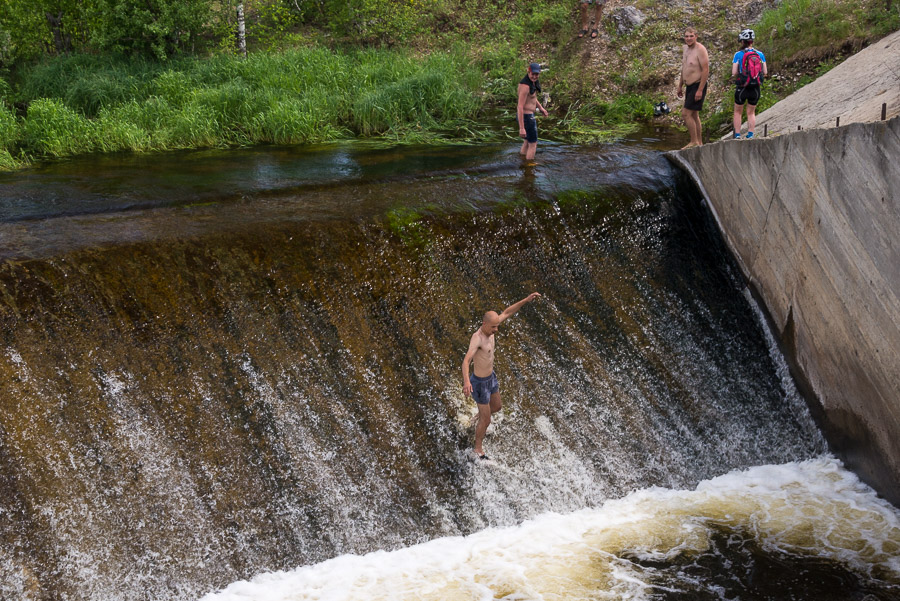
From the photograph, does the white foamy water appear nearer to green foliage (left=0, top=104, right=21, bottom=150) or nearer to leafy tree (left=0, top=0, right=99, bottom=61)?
green foliage (left=0, top=104, right=21, bottom=150)

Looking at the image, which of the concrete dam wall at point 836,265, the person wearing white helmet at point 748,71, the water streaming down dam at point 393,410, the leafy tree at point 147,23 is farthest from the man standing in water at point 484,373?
the leafy tree at point 147,23

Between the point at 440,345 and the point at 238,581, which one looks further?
the point at 440,345

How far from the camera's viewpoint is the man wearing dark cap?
9.35 m

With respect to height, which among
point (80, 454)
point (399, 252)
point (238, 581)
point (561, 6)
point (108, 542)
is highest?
point (561, 6)

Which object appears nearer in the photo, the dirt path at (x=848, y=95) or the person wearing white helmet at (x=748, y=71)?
the dirt path at (x=848, y=95)

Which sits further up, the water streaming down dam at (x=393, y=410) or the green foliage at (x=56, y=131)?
the green foliage at (x=56, y=131)

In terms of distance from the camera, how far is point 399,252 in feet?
24.2

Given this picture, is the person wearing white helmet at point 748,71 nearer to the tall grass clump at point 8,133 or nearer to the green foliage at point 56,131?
the green foliage at point 56,131

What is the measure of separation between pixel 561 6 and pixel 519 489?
13.8 m

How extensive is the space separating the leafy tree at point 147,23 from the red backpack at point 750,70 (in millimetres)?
10362

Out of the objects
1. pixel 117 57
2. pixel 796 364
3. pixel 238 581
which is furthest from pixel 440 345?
pixel 117 57

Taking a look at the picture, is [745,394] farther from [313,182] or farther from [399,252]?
[313,182]

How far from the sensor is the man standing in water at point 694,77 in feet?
30.9

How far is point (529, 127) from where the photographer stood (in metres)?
9.94
